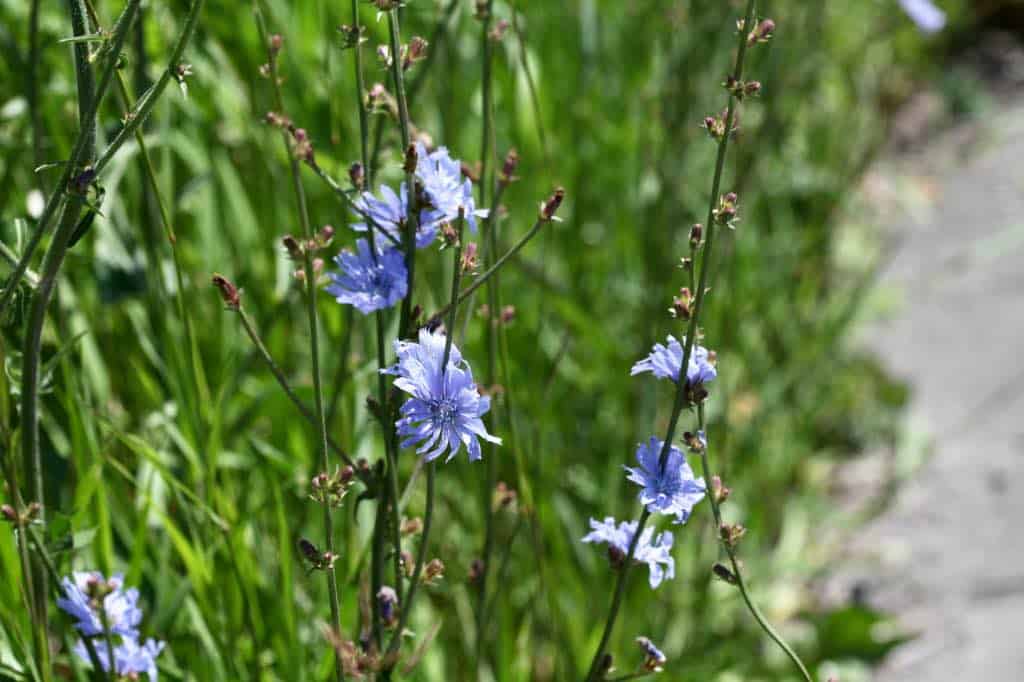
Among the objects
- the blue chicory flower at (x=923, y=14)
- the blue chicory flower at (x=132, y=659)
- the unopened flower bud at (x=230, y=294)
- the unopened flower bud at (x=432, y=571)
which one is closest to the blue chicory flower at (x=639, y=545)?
the unopened flower bud at (x=432, y=571)

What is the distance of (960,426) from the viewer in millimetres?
2777

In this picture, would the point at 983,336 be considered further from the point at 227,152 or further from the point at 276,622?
the point at 276,622

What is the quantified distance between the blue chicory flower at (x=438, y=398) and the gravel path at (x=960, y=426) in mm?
1584

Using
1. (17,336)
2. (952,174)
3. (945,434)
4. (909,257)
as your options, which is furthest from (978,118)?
(17,336)

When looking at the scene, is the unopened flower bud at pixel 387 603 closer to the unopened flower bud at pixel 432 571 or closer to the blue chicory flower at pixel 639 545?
the unopened flower bud at pixel 432 571

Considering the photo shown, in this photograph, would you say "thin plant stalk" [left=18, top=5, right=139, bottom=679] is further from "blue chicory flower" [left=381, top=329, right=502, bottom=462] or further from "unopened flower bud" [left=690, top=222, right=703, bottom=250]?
"unopened flower bud" [left=690, top=222, right=703, bottom=250]

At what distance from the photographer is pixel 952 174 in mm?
4031

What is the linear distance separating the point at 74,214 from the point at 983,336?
2656 mm

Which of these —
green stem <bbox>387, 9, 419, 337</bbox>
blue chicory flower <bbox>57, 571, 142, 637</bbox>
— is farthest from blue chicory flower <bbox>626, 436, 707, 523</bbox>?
blue chicory flower <bbox>57, 571, 142, 637</bbox>

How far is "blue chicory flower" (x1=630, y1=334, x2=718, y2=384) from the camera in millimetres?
940

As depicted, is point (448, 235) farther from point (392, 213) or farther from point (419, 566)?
point (419, 566)

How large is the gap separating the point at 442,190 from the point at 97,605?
1.48 feet

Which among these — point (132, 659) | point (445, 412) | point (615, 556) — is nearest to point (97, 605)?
point (132, 659)

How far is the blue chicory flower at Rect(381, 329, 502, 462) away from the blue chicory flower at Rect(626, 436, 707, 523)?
137mm
